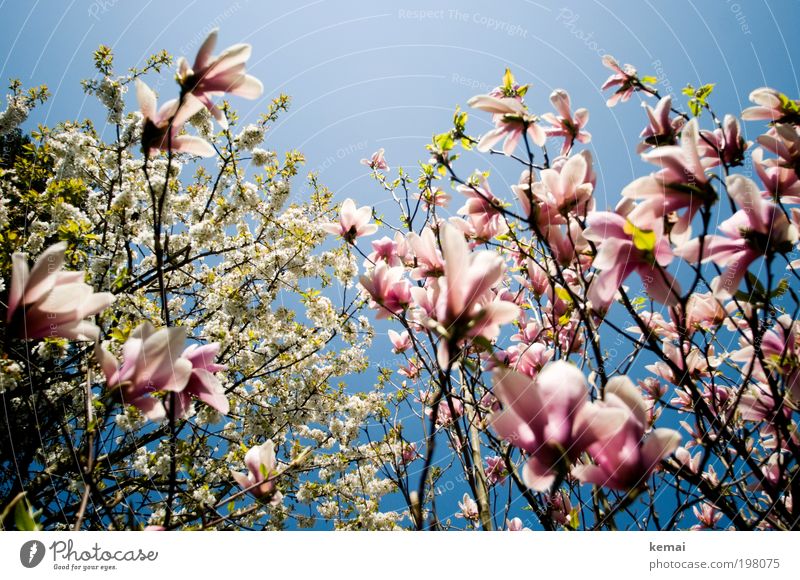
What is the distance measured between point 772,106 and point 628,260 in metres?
0.67

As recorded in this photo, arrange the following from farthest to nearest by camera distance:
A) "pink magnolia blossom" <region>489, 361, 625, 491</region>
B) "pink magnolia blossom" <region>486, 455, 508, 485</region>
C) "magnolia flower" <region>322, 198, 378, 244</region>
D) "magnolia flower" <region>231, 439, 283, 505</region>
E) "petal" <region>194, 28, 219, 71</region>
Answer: "pink magnolia blossom" <region>486, 455, 508, 485</region> → "magnolia flower" <region>322, 198, 378, 244</region> → "magnolia flower" <region>231, 439, 283, 505</region> → "petal" <region>194, 28, 219, 71</region> → "pink magnolia blossom" <region>489, 361, 625, 491</region>

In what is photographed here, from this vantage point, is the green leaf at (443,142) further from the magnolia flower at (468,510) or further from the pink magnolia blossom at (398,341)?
the magnolia flower at (468,510)

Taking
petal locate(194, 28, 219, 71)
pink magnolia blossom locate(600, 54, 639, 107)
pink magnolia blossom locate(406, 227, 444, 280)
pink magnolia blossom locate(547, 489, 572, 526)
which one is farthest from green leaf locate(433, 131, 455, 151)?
pink magnolia blossom locate(547, 489, 572, 526)

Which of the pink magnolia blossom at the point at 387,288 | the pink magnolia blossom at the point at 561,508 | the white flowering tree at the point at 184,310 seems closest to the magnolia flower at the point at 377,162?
the white flowering tree at the point at 184,310

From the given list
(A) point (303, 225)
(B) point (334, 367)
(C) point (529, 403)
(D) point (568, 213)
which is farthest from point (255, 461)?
(B) point (334, 367)

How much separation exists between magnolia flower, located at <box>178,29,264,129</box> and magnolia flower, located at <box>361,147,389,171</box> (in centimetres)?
128

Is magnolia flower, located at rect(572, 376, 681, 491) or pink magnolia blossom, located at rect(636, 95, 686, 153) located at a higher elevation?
pink magnolia blossom, located at rect(636, 95, 686, 153)

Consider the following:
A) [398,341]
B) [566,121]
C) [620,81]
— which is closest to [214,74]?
[566,121]

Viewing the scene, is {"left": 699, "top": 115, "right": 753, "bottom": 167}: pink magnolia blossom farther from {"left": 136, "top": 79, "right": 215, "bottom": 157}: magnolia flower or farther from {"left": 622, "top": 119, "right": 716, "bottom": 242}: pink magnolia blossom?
{"left": 136, "top": 79, "right": 215, "bottom": 157}: magnolia flower

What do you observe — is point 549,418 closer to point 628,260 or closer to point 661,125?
point 628,260

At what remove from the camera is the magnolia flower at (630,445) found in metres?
0.41

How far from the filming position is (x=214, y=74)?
699 mm

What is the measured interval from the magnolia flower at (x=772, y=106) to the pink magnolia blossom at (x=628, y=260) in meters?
0.58

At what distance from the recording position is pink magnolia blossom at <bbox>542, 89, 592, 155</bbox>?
107cm
